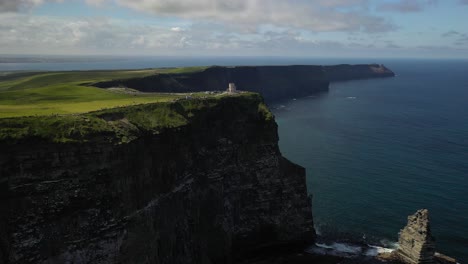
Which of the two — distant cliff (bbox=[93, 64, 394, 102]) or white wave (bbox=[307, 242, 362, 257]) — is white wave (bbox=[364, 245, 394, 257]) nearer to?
white wave (bbox=[307, 242, 362, 257])

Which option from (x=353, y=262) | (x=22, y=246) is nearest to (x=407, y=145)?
(x=353, y=262)

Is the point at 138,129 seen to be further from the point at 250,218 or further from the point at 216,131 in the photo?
the point at 250,218

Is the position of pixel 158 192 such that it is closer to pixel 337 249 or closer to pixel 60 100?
pixel 60 100

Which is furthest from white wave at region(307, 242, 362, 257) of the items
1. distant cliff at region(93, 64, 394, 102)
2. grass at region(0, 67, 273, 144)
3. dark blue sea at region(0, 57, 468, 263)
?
distant cliff at region(93, 64, 394, 102)

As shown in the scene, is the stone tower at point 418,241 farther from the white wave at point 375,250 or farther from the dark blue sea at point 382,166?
the dark blue sea at point 382,166

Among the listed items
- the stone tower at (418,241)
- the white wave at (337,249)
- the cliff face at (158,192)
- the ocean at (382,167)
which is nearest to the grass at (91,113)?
the cliff face at (158,192)

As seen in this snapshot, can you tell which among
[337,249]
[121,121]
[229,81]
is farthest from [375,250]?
[229,81]
